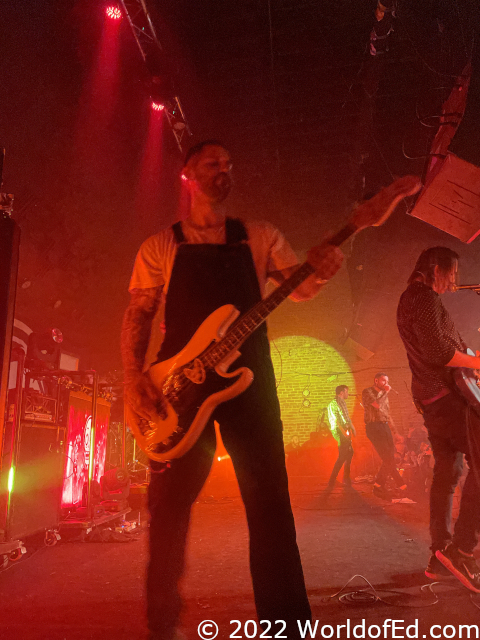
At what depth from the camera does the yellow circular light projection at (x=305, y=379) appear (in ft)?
43.3

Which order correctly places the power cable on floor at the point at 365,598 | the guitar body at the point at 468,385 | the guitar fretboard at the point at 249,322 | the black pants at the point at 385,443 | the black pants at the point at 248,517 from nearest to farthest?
1. the black pants at the point at 248,517
2. the guitar fretboard at the point at 249,322
3. the power cable on floor at the point at 365,598
4. the guitar body at the point at 468,385
5. the black pants at the point at 385,443

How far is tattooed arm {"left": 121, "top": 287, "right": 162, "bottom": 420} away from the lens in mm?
1579

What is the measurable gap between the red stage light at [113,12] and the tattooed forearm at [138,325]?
185 inches

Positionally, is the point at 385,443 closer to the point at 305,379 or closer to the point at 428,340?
the point at 428,340

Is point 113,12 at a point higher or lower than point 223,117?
higher

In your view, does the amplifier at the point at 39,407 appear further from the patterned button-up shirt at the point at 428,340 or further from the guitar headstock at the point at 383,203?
the guitar headstock at the point at 383,203

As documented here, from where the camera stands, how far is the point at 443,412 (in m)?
2.72

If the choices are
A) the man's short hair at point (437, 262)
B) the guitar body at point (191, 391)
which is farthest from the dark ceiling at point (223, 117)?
the guitar body at point (191, 391)

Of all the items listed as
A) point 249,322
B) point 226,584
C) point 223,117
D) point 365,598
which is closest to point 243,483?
point 249,322

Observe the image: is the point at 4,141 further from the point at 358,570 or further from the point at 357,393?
the point at 357,393

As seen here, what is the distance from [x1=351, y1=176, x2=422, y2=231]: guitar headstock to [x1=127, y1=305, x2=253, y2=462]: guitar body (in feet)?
1.89

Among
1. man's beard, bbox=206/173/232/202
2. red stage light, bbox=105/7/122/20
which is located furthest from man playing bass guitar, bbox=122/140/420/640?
red stage light, bbox=105/7/122/20

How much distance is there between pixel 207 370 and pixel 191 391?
94mm

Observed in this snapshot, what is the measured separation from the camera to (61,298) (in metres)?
7.45
